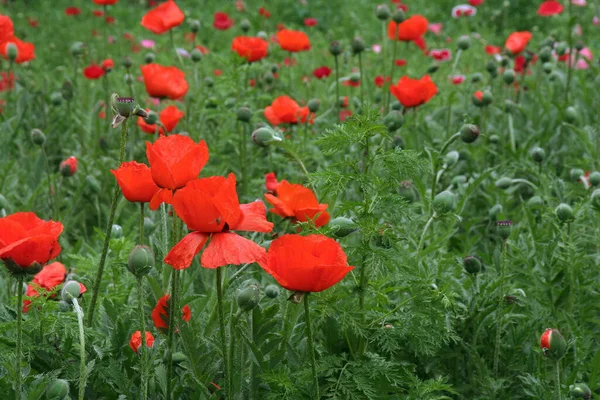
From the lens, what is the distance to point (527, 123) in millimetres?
3787

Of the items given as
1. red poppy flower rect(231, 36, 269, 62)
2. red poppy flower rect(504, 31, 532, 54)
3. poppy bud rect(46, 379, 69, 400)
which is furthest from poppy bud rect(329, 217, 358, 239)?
red poppy flower rect(504, 31, 532, 54)

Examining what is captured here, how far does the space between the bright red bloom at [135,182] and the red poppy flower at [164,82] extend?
1288 mm

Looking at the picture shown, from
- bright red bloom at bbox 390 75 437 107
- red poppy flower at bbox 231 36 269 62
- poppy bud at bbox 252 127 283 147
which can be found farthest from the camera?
red poppy flower at bbox 231 36 269 62

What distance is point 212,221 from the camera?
1336mm

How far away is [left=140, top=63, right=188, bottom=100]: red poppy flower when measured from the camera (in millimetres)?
2748

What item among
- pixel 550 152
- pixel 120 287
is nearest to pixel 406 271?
pixel 120 287

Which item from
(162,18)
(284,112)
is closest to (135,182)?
(284,112)

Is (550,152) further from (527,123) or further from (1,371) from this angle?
(1,371)

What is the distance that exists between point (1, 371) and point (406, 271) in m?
0.86

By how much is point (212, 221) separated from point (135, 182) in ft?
0.76

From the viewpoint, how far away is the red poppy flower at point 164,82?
9.02 feet

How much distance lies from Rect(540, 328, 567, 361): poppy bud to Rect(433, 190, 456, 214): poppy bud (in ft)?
1.37

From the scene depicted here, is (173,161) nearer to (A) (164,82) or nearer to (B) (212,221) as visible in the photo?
(B) (212,221)

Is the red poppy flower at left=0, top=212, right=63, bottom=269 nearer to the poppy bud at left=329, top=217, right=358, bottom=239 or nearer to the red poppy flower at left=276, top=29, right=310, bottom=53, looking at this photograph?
the poppy bud at left=329, top=217, right=358, bottom=239
